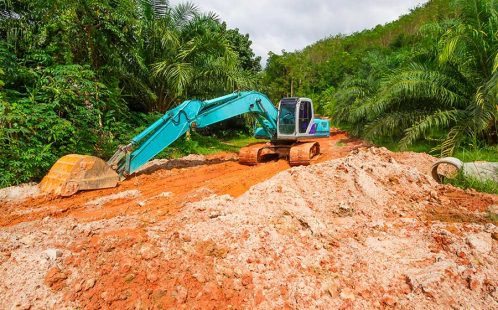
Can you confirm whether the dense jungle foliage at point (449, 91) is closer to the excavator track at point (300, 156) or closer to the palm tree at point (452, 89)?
the palm tree at point (452, 89)

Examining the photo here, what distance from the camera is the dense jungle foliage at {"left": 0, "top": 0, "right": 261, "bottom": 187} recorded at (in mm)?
6703

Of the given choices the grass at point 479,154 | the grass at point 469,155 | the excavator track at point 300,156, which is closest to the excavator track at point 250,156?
the excavator track at point 300,156

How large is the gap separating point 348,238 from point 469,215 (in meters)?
1.98

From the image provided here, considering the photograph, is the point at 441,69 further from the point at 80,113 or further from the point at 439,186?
the point at 80,113

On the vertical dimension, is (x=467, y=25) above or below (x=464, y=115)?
above

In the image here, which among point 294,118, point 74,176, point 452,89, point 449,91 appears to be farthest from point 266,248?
point 452,89

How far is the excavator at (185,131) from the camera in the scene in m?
6.04

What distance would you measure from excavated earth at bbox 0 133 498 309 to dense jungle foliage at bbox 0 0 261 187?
4.85ft

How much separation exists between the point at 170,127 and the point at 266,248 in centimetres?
421

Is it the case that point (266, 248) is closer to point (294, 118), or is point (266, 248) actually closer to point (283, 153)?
point (294, 118)

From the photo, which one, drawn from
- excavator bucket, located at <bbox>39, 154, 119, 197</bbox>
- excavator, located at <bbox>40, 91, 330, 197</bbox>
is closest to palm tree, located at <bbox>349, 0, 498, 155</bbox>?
excavator, located at <bbox>40, 91, 330, 197</bbox>

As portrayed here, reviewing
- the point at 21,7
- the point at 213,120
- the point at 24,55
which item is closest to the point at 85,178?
the point at 213,120

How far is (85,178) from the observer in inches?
239

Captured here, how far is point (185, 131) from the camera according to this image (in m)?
7.29
